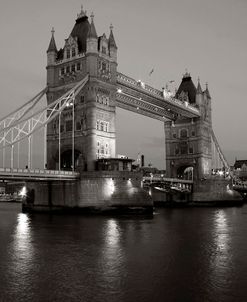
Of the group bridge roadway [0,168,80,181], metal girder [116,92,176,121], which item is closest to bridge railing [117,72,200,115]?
metal girder [116,92,176,121]

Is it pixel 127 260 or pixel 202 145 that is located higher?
pixel 202 145

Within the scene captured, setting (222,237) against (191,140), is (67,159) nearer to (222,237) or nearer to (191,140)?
(222,237)

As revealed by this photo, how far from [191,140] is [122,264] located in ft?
220

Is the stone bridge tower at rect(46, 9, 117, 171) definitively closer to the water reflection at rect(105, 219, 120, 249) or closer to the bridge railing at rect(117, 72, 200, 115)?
the bridge railing at rect(117, 72, 200, 115)

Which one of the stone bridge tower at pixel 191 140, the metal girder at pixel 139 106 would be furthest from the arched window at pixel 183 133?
the metal girder at pixel 139 106

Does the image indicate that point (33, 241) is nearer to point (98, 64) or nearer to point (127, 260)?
point (127, 260)

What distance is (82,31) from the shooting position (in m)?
59.4

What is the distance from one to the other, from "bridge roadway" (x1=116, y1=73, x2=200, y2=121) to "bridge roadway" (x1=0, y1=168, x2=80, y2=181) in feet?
62.6

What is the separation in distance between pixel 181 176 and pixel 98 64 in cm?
4240

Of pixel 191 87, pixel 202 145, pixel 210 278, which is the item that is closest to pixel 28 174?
pixel 210 278

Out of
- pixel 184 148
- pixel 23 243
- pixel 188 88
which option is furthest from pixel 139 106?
pixel 23 243

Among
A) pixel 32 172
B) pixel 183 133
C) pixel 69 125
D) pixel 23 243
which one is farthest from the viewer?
pixel 183 133

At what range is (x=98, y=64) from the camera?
185ft

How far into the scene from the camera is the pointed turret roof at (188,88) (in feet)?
291
